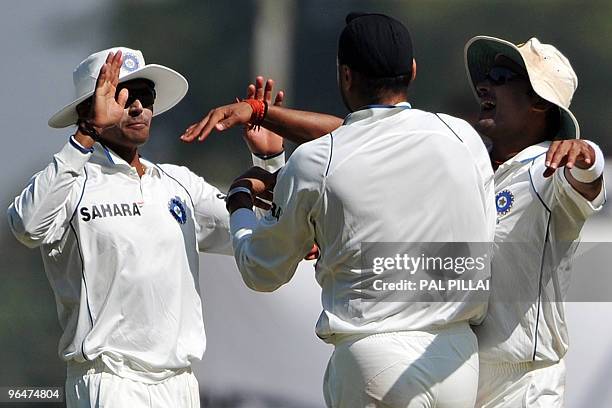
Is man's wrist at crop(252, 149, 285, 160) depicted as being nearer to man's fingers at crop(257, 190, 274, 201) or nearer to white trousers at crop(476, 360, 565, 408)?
man's fingers at crop(257, 190, 274, 201)

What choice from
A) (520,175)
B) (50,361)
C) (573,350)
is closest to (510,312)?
(520,175)

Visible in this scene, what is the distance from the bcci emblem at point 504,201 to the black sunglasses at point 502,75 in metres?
0.41

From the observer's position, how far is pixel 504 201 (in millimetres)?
3678

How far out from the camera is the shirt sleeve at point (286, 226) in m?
3.22

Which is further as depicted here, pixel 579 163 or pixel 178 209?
pixel 178 209

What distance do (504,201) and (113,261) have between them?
128 centimetres

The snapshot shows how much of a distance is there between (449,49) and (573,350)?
128 cm

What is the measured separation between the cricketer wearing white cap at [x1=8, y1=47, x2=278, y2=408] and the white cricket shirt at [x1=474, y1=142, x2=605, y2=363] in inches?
41.8

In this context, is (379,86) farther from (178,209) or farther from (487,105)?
(178,209)

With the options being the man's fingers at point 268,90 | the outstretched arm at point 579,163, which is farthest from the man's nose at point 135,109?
the outstretched arm at point 579,163

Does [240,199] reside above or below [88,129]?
below

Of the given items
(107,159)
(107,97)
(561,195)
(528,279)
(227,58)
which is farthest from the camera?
(227,58)

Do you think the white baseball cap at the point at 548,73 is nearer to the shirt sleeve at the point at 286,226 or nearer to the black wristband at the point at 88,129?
the shirt sleeve at the point at 286,226

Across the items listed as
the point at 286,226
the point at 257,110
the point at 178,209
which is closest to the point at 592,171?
the point at 286,226
